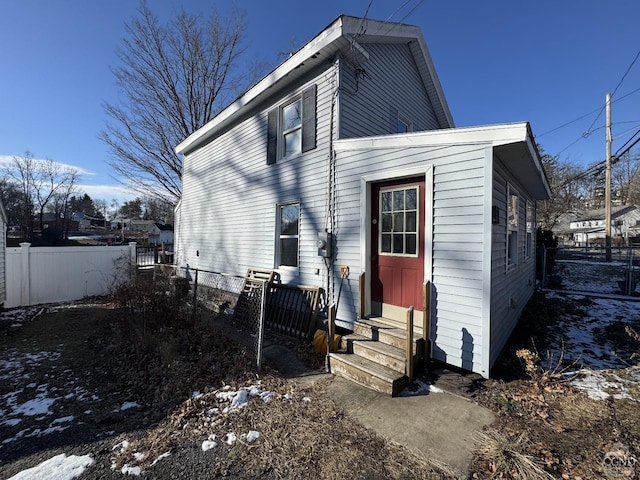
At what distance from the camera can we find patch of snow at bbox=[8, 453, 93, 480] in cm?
229

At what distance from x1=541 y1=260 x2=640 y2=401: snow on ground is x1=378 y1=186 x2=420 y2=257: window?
94.2 inches

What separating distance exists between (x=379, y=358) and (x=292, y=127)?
5206 millimetres

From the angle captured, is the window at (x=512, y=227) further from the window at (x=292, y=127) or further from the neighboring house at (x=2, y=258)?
the neighboring house at (x=2, y=258)

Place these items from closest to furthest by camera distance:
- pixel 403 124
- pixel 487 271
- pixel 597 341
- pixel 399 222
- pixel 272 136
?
pixel 487 271, pixel 399 222, pixel 597 341, pixel 272 136, pixel 403 124

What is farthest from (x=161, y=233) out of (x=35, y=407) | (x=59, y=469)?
(x=59, y=469)

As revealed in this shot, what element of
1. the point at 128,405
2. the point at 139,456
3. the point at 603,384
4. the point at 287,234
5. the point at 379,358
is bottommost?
the point at 128,405

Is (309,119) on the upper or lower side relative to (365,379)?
upper

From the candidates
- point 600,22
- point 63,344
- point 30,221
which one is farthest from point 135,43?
point 30,221

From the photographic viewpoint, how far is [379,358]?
3846mm

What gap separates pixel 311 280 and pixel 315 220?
4.07 ft

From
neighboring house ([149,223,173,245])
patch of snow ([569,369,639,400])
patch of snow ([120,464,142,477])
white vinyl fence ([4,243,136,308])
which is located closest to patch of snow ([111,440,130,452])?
patch of snow ([120,464,142,477])

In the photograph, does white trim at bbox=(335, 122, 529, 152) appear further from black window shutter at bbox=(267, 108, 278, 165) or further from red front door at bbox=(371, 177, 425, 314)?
black window shutter at bbox=(267, 108, 278, 165)

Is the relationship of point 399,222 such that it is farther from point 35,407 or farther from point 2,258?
point 2,258

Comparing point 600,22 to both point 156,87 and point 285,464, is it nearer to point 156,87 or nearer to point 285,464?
point 285,464
